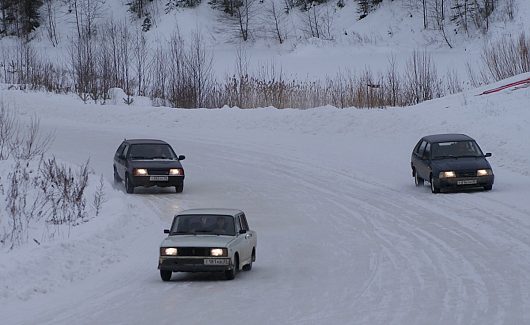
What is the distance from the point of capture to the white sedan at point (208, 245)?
16.0 meters

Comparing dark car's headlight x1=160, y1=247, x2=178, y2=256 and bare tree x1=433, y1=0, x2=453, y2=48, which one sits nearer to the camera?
dark car's headlight x1=160, y1=247, x2=178, y2=256

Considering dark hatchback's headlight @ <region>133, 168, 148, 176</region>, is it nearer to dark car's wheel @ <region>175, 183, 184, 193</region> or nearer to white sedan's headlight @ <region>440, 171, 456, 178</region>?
dark car's wheel @ <region>175, 183, 184, 193</region>

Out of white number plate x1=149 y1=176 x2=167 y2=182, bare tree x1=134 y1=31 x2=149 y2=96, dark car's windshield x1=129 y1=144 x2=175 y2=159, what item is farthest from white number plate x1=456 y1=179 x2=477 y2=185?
bare tree x1=134 y1=31 x2=149 y2=96

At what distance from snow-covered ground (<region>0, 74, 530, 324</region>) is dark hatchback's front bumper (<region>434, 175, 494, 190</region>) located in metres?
0.36

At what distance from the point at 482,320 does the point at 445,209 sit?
498 inches

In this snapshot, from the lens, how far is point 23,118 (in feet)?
163

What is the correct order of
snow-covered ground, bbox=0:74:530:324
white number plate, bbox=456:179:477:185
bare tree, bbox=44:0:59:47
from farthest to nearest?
bare tree, bbox=44:0:59:47, white number plate, bbox=456:179:477:185, snow-covered ground, bbox=0:74:530:324

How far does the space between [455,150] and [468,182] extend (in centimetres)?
221

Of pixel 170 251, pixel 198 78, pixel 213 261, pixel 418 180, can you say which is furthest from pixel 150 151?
pixel 198 78

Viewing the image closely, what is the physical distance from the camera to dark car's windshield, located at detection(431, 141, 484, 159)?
28953 millimetres

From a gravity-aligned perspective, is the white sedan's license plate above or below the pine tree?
below

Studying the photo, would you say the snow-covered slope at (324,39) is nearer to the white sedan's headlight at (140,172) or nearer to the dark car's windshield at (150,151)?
the dark car's windshield at (150,151)

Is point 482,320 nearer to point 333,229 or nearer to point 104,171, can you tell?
point 333,229

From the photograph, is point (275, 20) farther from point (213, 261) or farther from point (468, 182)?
point (213, 261)
